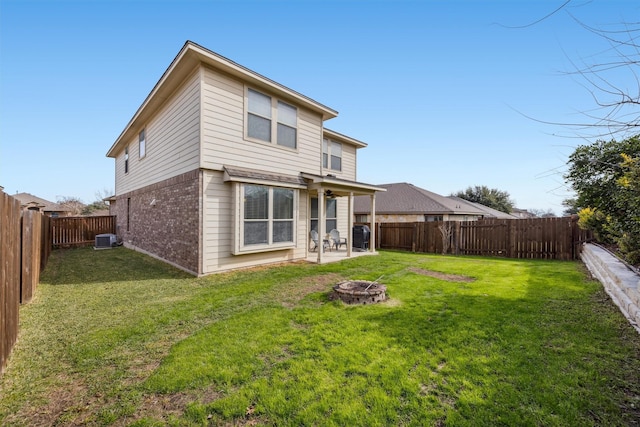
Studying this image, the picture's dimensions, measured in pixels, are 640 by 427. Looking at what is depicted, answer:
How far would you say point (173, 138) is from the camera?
339 inches

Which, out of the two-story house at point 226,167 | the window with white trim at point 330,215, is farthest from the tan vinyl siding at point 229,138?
the window with white trim at point 330,215

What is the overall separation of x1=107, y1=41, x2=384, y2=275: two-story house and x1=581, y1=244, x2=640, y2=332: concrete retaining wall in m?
6.58

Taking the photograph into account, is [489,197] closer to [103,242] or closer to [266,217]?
[266,217]

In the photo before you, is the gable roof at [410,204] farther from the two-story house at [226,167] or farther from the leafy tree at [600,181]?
the two-story house at [226,167]

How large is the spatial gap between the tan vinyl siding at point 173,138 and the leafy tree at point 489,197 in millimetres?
39519

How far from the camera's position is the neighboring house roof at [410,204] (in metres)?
20.3

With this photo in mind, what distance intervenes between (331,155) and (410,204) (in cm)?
1104

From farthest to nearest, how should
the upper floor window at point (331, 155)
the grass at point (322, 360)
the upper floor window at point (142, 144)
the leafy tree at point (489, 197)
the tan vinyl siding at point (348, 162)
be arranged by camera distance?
1. the leafy tree at point (489, 197)
2. the tan vinyl siding at point (348, 162)
3. the upper floor window at point (331, 155)
4. the upper floor window at point (142, 144)
5. the grass at point (322, 360)

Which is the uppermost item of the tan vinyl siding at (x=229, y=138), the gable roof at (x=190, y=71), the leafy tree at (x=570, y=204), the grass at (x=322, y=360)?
the gable roof at (x=190, y=71)

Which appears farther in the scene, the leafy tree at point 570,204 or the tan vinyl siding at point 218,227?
the tan vinyl siding at point 218,227

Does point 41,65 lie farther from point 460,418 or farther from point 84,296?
point 460,418

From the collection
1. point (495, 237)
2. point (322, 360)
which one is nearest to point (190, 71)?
point (322, 360)

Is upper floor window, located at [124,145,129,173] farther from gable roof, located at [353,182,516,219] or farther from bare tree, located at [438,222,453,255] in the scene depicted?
bare tree, located at [438,222,453,255]

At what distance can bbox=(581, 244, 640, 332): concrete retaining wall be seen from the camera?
377 cm
